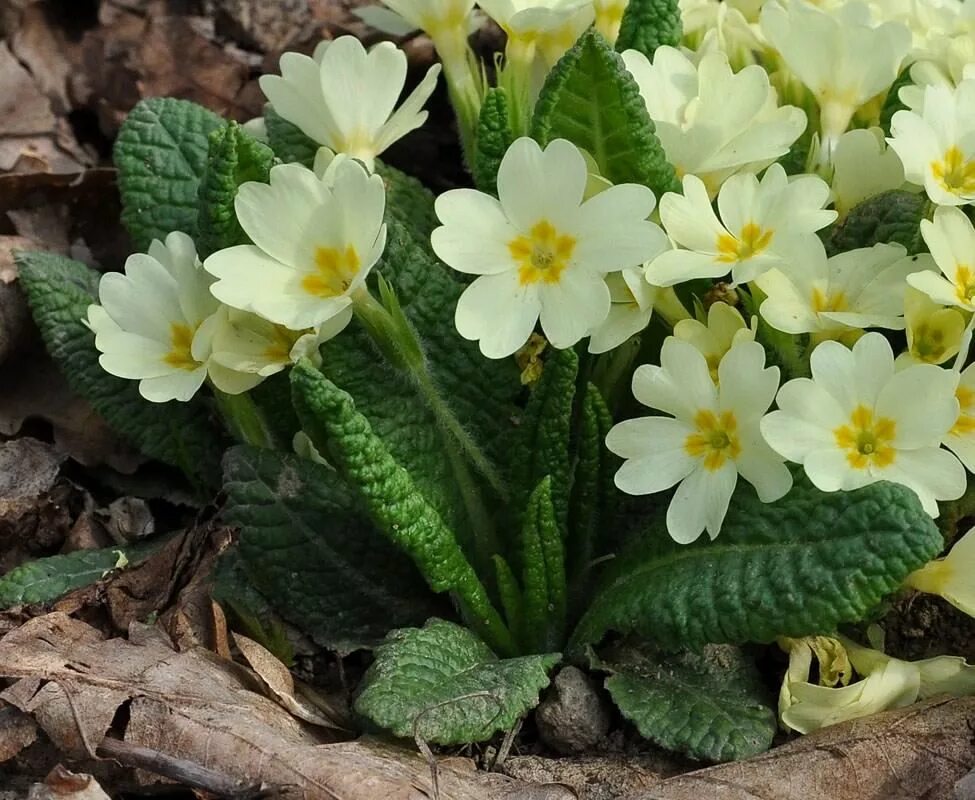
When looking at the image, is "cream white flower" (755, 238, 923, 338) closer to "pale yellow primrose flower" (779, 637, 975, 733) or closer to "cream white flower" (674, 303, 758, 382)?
"cream white flower" (674, 303, 758, 382)

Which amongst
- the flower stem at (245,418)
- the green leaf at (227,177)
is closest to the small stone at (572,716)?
the flower stem at (245,418)

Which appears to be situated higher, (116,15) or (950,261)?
(950,261)

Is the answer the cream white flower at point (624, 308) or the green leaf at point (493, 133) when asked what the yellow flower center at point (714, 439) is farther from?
the green leaf at point (493, 133)

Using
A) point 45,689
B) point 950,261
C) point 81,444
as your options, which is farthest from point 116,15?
point 950,261

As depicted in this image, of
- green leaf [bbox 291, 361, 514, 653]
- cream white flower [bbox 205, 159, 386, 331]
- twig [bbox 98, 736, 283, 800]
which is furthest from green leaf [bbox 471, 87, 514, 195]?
twig [bbox 98, 736, 283, 800]

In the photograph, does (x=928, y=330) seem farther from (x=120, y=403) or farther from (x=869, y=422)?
(x=120, y=403)

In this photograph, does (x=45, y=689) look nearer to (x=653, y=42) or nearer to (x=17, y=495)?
(x=17, y=495)

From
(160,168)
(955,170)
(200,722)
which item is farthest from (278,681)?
(955,170)
